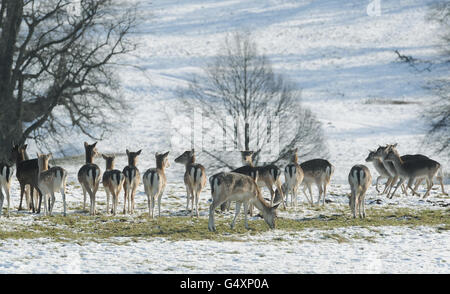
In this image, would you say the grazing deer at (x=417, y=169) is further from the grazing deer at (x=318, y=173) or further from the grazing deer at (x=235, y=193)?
the grazing deer at (x=235, y=193)

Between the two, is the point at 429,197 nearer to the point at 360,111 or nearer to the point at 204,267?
the point at 204,267

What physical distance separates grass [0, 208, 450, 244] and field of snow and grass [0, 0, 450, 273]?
0.04m

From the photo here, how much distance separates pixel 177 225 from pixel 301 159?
58.4 ft

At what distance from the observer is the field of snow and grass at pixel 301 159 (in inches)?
471

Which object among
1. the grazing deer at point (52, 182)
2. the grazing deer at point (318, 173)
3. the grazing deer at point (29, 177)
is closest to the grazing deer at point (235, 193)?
the grazing deer at point (52, 182)

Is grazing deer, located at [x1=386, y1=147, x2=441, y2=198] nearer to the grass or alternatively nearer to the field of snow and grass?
the field of snow and grass

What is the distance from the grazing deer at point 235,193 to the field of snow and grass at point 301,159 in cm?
49

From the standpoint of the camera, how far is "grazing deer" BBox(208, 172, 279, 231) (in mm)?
14789

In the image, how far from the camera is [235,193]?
15.1 metres

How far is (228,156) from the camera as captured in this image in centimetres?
3522

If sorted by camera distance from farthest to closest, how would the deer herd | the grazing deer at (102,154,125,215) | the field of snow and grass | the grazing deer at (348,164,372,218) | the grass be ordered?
1. the grazing deer at (102,154,125,215)
2. the grazing deer at (348,164,372,218)
3. the deer herd
4. the grass
5. the field of snow and grass

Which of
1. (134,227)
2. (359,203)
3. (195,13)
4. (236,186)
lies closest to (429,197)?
(359,203)

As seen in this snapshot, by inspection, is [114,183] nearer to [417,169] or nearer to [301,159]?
[417,169]

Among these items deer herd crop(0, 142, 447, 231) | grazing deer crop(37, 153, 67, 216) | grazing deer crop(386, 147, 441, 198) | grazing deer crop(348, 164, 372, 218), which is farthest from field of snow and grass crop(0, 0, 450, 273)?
grazing deer crop(386, 147, 441, 198)
